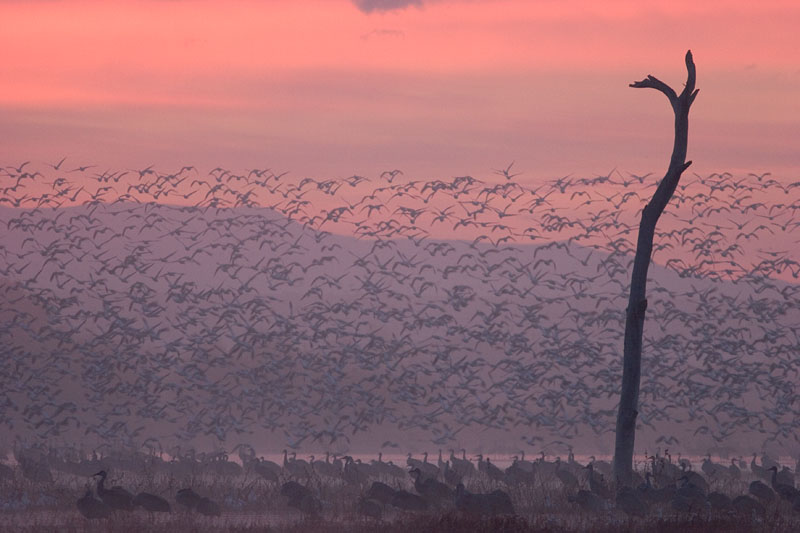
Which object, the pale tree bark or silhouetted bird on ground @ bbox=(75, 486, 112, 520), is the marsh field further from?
the pale tree bark

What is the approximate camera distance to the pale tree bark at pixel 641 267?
28.2 m

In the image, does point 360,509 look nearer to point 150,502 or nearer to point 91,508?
point 150,502

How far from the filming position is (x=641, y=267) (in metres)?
28.7

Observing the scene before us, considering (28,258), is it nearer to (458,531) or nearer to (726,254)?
(726,254)

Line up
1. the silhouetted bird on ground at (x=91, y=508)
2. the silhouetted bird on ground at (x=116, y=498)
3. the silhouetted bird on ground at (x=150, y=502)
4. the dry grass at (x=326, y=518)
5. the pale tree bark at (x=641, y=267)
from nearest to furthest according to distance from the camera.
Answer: the dry grass at (x=326, y=518) < the silhouetted bird on ground at (x=91, y=508) < the silhouetted bird on ground at (x=150, y=502) < the silhouetted bird on ground at (x=116, y=498) < the pale tree bark at (x=641, y=267)

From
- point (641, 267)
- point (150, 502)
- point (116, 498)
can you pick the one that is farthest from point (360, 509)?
point (641, 267)

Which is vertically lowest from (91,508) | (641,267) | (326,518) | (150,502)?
A: (326,518)

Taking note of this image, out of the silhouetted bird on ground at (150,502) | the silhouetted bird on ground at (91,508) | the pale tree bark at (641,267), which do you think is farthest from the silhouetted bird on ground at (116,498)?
the pale tree bark at (641,267)

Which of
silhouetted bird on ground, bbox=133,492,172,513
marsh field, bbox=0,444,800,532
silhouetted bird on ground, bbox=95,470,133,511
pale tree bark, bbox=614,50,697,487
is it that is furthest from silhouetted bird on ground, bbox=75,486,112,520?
pale tree bark, bbox=614,50,697,487

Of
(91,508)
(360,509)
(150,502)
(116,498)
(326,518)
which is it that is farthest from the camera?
(326,518)

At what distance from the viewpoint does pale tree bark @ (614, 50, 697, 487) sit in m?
28.2

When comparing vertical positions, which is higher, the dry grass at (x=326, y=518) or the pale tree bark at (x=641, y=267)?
the pale tree bark at (x=641, y=267)

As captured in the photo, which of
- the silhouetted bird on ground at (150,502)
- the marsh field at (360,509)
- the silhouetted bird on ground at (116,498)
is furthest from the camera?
the silhouetted bird on ground at (116,498)

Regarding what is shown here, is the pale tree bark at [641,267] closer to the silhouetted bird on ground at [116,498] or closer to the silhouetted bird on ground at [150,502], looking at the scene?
the silhouetted bird on ground at [150,502]
